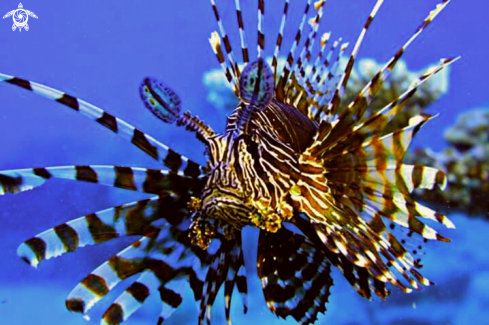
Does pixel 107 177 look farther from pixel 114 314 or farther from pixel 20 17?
pixel 20 17

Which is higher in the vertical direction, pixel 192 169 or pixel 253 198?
pixel 192 169

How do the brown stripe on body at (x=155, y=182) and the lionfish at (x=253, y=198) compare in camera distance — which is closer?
the lionfish at (x=253, y=198)

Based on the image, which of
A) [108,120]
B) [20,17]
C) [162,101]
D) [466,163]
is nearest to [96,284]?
[108,120]

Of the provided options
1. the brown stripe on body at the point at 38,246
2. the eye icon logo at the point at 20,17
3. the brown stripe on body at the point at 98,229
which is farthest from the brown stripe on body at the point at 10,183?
the eye icon logo at the point at 20,17

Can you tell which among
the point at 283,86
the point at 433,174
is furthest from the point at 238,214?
the point at 283,86

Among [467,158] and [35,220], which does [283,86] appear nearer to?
[467,158]

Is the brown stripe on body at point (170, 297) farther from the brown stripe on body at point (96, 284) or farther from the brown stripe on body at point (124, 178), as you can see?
the brown stripe on body at point (124, 178)
